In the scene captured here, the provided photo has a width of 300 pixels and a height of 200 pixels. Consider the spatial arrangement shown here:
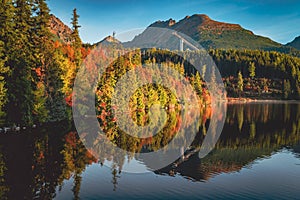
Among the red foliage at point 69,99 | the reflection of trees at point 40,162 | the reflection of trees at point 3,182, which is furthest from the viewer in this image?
the red foliage at point 69,99

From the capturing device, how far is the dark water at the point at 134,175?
85.6 feet

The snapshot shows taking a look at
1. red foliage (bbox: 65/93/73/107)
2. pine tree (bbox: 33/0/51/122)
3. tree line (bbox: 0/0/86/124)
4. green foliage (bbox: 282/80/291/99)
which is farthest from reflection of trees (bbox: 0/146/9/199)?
green foliage (bbox: 282/80/291/99)

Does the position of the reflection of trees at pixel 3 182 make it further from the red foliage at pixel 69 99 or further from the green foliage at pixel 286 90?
the green foliage at pixel 286 90

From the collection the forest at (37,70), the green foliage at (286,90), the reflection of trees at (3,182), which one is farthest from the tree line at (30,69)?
the green foliage at (286,90)

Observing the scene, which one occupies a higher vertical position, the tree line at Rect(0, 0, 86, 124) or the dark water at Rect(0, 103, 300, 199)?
the tree line at Rect(0, 0, 86, 124)

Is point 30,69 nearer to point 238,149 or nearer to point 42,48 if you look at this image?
point 42,48

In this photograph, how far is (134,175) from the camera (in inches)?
1259

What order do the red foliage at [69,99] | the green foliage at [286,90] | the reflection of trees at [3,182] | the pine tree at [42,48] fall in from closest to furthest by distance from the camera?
1. the reflection of trees at [3,182]
2. the pine tree at [42,48]
3. the red foliage at [69,99]
4. the green foliage at [286,90]

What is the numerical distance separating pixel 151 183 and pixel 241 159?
14.8 m

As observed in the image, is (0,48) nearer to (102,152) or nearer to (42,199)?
(102,152)

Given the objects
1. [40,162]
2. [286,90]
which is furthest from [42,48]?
[286,90]

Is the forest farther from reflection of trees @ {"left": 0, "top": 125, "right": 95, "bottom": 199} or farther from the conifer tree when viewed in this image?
reflection of trees @ {"left": 0, "top": 125, "right": 95, "bottom": 199}

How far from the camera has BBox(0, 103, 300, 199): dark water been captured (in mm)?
26078

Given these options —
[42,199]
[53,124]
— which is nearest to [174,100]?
[53,124]
